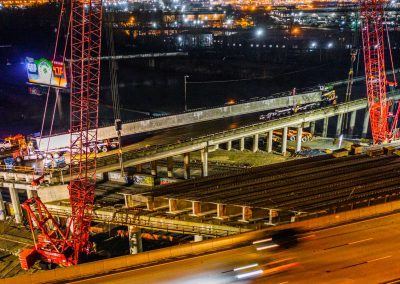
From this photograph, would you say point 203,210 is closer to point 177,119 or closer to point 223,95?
point 177,119

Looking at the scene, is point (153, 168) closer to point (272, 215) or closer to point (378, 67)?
point (272, 215)

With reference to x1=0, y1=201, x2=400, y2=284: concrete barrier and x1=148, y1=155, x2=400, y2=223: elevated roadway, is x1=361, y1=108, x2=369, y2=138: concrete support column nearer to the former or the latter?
x1=148, y1=155, x2=400, y2=223: elevated roadway

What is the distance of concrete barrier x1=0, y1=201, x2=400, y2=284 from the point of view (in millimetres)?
→ 19438

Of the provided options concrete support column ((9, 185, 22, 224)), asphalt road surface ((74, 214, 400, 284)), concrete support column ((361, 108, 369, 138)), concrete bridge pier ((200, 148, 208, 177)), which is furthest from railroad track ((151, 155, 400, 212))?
concrete support column ((361, 108, 369, 138))

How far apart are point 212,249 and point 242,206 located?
22.1ft

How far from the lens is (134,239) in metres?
31.5

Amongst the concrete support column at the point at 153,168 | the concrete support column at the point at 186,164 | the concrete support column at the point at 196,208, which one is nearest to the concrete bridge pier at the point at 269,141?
the concrete support column at the point at 186,164

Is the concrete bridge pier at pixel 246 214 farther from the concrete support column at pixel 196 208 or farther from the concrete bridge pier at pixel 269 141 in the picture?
the concrete bridge pier at pixel 269 141

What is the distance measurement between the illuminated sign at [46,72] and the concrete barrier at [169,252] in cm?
3694

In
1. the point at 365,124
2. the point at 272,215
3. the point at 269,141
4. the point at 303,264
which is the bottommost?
the point at 365,124

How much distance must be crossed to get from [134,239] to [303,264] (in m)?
16.4

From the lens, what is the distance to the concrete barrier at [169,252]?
63.8 feet

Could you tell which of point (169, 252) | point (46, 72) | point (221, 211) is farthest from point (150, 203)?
point (46, 72)

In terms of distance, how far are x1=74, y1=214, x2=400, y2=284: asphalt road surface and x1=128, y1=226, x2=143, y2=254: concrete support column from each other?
11.2m
